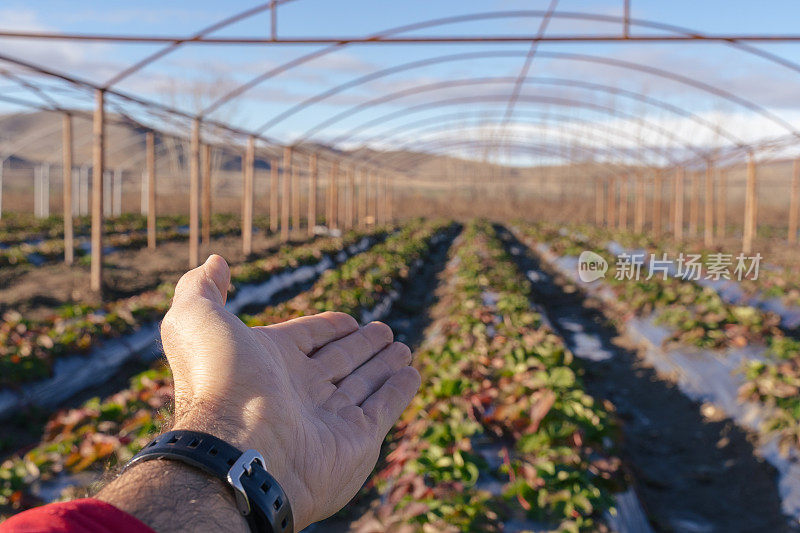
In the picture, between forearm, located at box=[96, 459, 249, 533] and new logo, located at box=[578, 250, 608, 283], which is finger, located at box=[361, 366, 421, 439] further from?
new logo, located at box=[578, 250, 608, 283]

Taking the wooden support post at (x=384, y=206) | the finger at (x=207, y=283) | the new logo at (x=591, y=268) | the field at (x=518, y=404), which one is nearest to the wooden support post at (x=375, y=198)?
the wooden support post at (x=384, y=206)

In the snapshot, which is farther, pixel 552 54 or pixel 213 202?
pixel 213 202

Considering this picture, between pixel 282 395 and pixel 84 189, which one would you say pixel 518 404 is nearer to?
pixel 282 395

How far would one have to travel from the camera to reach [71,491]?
378cm

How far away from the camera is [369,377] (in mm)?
2014

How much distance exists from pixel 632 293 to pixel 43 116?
344 feet

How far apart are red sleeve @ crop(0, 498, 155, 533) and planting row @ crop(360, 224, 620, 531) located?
2395 mm

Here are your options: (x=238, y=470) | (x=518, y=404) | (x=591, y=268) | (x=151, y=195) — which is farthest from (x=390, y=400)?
(x=151, y=195)

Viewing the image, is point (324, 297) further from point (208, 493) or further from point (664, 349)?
point (208, 493)

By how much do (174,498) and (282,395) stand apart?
473 millimetres

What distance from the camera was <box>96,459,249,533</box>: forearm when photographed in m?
1.09

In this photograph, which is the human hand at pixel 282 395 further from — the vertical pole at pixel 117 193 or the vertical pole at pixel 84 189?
the vertical pole at pixel 117 193

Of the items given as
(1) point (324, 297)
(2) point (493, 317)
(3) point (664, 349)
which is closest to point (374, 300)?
(1) point (324, 297)

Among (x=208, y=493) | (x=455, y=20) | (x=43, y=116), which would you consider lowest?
(x=208, y=493)
